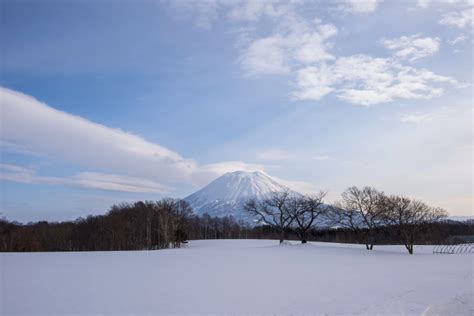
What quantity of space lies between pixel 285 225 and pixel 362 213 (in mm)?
15733

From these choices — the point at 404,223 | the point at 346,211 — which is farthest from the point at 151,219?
the point at 404,223

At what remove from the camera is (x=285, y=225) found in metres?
54.3

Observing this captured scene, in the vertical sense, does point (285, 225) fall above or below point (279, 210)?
below

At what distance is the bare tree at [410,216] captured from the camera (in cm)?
3512

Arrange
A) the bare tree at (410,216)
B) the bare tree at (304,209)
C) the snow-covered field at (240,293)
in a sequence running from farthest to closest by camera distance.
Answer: the bare tree at (304,209) → the bare tree at (410,216) → the snow-covered field at (240,293)

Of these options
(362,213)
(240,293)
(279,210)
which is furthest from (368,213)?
(240,293)

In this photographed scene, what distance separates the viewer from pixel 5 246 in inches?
1821

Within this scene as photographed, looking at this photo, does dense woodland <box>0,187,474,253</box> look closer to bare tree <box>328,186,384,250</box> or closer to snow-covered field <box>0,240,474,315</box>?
bare tree <box>328,186,384,250</box>

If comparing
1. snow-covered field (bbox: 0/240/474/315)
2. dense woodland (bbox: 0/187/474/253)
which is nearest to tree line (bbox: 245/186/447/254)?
dense woodland (bbox: 0/187/474/253)

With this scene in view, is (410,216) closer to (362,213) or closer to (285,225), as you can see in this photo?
(362,213)

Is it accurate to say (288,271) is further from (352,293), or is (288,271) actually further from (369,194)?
(369,194)

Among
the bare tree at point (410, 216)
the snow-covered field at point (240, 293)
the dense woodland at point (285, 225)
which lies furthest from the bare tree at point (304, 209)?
the snow-covered field at point (240, 293)

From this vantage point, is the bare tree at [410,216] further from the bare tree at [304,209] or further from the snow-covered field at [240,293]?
the snow-covered field at [240,293]

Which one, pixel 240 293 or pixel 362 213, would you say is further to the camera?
pixel 362 213
